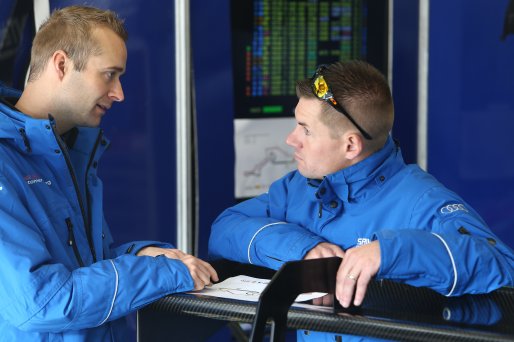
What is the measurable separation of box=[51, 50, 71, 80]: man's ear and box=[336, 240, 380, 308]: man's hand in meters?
0.87

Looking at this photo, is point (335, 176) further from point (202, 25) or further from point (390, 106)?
point (202, 25)

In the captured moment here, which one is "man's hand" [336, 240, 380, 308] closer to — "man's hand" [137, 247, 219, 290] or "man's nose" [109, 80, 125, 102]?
"man's hand" [137, 247, 219, 290]

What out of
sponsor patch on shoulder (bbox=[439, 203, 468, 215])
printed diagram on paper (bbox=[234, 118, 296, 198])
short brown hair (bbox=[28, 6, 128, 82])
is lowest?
printed diagram on paper (bbox=[234, 118, 296, 198])

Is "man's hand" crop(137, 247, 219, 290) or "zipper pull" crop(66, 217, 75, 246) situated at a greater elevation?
"zipper pull" crop(66, 217, 75, 246)

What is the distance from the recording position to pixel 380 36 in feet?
13.2

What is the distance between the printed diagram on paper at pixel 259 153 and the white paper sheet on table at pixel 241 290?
1.83 meters

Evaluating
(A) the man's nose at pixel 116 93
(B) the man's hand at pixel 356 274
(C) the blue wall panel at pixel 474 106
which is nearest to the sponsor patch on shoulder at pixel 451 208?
(B) the man's hand at pixel 356 274

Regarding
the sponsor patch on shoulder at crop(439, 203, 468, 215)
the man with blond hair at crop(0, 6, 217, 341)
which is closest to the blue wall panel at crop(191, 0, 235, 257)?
the man with blond hair at crop(0, 6, 217, 341)

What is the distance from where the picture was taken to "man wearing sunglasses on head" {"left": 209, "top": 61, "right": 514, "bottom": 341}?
1.87 meters

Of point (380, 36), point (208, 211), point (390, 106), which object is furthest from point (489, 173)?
point (390, 106)

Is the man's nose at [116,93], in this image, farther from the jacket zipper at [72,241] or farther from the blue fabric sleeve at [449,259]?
the blue fabric sleeve at [449,259]

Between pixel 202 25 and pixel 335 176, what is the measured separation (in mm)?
1705

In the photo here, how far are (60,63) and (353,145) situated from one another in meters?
0.77

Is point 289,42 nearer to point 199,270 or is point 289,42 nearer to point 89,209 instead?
point 89,209
